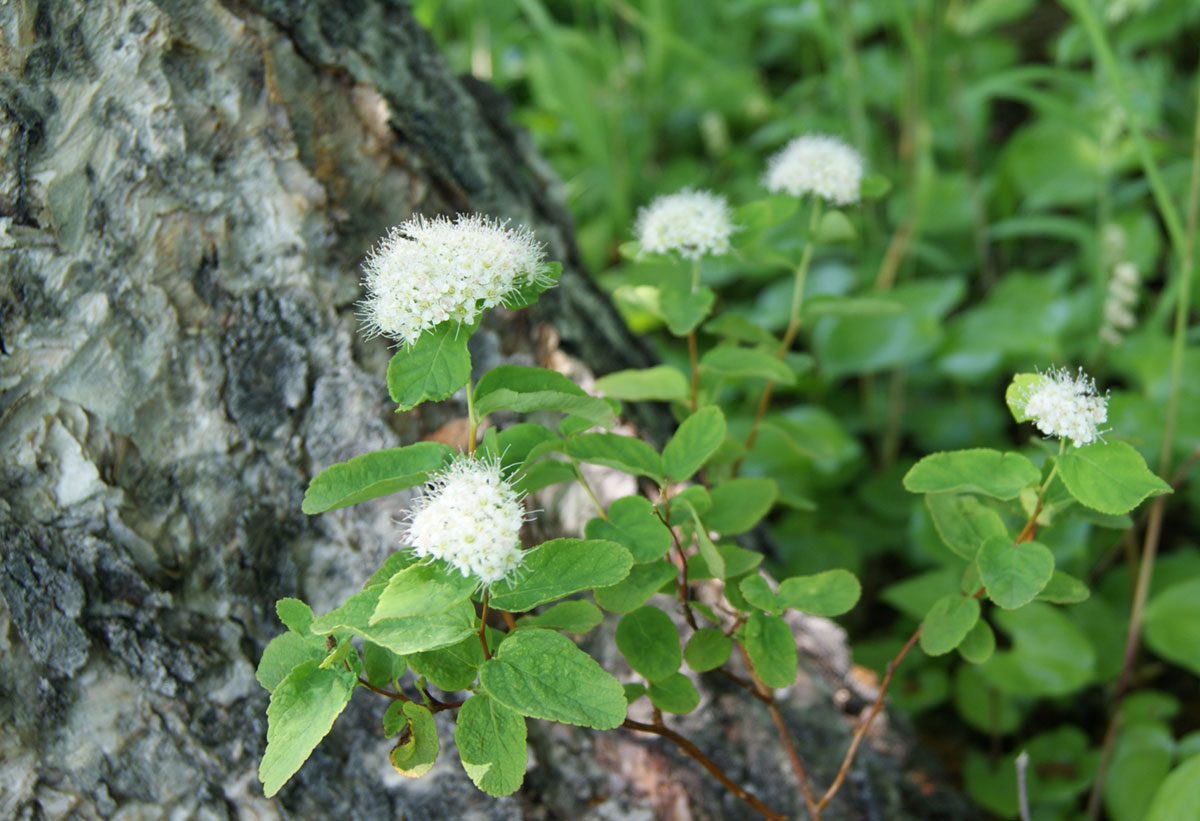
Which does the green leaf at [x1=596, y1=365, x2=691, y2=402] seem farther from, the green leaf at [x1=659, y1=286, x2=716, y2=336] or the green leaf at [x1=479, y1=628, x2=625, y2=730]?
the green leaf at [x1=479, y1=628, x2=625, y2=730]

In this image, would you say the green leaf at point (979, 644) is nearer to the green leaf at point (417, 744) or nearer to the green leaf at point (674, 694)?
the green leaf at point (674, 694)

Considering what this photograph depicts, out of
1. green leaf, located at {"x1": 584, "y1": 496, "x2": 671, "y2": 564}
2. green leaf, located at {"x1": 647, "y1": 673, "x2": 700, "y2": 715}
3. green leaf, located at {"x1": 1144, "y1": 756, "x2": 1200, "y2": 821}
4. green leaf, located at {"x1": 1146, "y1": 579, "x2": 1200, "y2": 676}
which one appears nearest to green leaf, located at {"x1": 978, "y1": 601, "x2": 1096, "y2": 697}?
green leaf, located at {"x1": 1146, "y1": 579, "x2": 1200, "y2": 676}

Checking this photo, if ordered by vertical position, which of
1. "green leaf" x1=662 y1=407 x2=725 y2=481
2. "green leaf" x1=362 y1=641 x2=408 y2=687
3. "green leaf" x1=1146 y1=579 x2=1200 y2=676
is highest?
"green leaf" x1=662 y1=407 x2=725 y2=481

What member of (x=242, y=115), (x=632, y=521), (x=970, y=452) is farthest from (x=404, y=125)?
(x=970, y=452)

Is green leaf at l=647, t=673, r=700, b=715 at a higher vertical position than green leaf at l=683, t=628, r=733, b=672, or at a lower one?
lower

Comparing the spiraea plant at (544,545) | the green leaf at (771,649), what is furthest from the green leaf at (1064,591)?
the green leaf at (771,649)

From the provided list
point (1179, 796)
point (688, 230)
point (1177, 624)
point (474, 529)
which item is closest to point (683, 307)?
point (688, 230)

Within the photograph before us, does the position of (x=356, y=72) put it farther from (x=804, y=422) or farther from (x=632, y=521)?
(x=804, y=422)
